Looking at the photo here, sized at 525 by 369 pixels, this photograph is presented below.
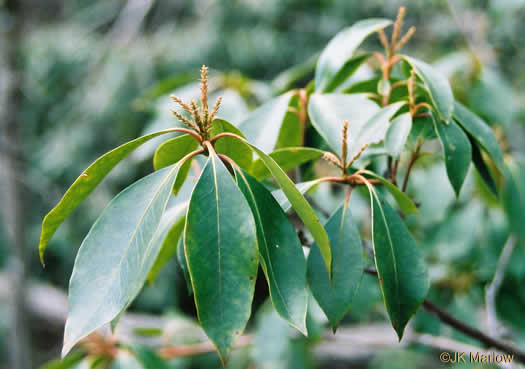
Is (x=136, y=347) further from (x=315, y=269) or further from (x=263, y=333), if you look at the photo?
(x=315, y=269)

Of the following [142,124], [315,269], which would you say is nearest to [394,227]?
[315,269]

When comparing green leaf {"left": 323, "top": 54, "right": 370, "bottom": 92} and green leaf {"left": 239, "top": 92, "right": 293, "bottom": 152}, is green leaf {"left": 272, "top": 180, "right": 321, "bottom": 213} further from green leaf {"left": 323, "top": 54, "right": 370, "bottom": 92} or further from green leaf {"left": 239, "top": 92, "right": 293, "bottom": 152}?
green leaf {"left": 323, "top": 54, "right": 370, "bottom": 92}

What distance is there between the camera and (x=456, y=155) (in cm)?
47

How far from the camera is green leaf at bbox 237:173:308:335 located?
15.3 inches

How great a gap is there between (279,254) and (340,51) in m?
0.32

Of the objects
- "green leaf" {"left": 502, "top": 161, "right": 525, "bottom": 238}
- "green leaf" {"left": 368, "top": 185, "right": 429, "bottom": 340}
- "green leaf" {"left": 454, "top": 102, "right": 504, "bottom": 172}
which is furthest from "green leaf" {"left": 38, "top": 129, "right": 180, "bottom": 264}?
"green leaf" {"left": 502, "top": 161, "right": 525, "bottom": 238}

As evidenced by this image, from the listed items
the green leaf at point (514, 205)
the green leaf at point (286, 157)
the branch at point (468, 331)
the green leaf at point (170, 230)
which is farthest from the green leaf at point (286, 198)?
the green leaf at point (514, 205)

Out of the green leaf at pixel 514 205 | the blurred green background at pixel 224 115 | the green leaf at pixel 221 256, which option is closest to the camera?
the green leaf at pixel 221 256

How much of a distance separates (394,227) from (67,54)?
3237 mm

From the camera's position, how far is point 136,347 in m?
0.89

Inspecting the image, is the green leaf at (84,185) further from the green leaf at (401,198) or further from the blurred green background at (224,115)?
the blurred green background at (224,115)

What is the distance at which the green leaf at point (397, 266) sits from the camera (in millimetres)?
416

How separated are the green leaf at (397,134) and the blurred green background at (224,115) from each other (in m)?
0.32

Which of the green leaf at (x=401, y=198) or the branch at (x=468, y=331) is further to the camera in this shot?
the branch at (x=468, y=331)
